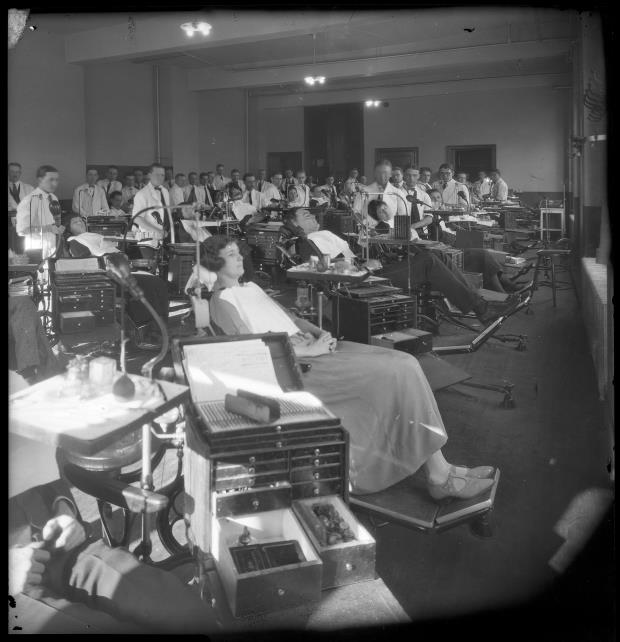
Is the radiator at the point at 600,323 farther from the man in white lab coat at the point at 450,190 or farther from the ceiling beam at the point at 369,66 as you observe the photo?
the ceiling beam at the point at 369,66

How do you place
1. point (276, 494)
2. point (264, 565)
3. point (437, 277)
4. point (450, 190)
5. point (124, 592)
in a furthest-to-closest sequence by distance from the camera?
point (450, 190), point (437, 277), point (276, 494), point (264, 565), point (124, 592)

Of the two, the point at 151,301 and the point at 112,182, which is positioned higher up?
the point at 112,182

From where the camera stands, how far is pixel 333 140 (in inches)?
603

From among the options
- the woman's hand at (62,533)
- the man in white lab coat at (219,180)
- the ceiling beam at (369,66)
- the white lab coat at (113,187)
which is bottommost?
the woman's hand at (62,533)

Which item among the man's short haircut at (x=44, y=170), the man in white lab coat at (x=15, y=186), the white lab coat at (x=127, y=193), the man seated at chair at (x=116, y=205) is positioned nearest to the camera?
the man in white lab coat at (x=15, y=186)

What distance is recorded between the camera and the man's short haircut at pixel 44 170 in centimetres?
265

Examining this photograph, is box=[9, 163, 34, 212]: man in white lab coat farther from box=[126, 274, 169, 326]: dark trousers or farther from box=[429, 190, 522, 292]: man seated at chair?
box=[429, 190, 522, 292]: man seated at chair

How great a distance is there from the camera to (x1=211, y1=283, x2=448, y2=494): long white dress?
8.64ft

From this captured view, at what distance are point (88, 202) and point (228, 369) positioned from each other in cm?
272

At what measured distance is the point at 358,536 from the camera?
6.76ft

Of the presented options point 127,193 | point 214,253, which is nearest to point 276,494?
point 214,253

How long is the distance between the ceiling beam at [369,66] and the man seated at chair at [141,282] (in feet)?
24.9

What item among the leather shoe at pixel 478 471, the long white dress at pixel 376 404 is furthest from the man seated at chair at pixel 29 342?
the leather shoe at pixel 478 471

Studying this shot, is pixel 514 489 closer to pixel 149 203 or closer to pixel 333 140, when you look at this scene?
pixel 149 203
